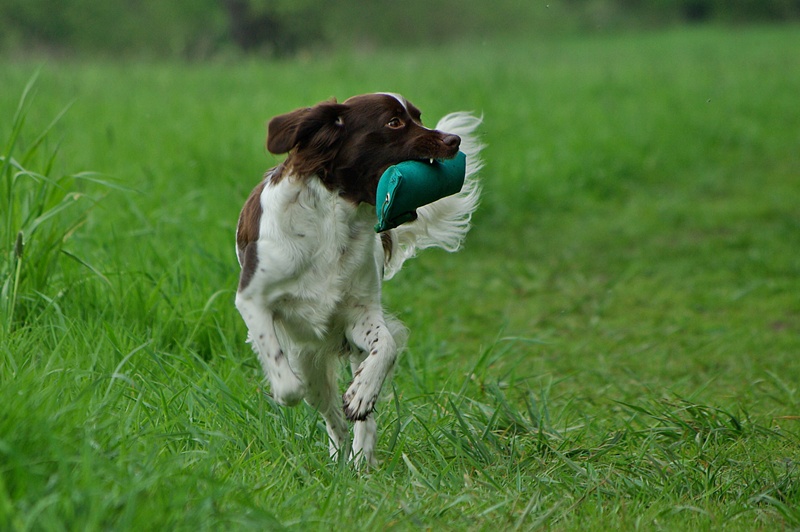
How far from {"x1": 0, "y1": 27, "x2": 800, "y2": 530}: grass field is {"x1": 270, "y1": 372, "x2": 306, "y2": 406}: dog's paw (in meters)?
0.12

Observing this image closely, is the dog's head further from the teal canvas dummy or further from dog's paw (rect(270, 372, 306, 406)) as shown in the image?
dog's paw (rect(270, 372, 306, 406))

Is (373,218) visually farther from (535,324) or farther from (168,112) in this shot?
(168,112)

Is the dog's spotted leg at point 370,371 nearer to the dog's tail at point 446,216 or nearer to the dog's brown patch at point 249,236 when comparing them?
the dog's brown patch at point 249,236

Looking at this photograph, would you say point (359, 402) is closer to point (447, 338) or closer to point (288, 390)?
point (288, 390)

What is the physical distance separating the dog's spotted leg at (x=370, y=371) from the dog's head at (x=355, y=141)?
0.48m

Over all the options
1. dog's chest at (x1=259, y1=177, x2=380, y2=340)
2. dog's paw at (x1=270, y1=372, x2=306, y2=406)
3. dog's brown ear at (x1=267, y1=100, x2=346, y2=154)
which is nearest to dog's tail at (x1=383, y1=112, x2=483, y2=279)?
dog's chest at (x1=259, y1=177, x2=380, y2=340)

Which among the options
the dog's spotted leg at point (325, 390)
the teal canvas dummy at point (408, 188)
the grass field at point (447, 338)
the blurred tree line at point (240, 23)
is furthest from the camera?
the blurred tree line at point (240, 23)

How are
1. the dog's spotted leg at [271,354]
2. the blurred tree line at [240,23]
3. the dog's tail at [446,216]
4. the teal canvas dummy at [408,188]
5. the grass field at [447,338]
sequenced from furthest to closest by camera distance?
the blurred tree line at [240,23], the dog's tail at [446,216], the dog's spotted leg at [271,354], the teal canvas dummy at [408,188], the grass field at [447,338]

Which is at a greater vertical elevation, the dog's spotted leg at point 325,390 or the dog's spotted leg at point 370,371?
the dog's spotted leg at point 370,371

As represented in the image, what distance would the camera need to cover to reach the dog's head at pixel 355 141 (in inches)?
133

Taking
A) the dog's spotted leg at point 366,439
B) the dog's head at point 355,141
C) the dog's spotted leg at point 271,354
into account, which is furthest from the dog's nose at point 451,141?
the dog's spotted leg at point 366,439

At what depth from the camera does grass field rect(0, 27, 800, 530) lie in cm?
275

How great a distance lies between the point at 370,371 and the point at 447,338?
2289 mm

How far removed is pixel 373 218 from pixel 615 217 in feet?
18.0
